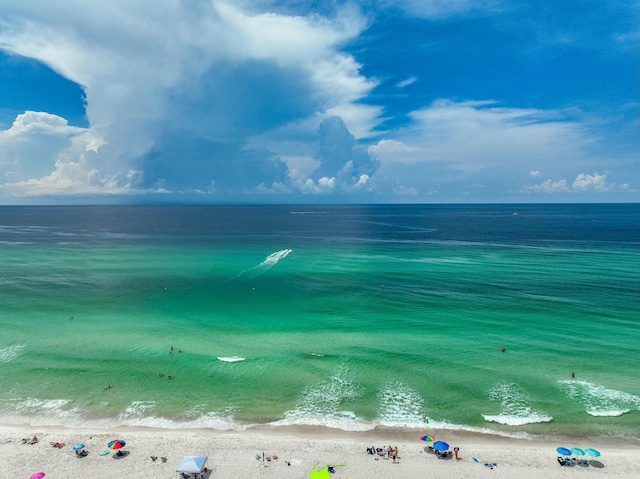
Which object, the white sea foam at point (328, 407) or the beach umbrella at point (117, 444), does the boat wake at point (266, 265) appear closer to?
the white sea foam at point (328, 407)

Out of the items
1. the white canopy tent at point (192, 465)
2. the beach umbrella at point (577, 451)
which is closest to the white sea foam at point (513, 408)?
the beach umbrella at point (577, 451)

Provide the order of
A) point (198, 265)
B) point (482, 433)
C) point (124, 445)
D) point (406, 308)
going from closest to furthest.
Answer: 1. point (124, 445)
2. point (482, 433)
3. point (406, 308)
4. point (198, 265)

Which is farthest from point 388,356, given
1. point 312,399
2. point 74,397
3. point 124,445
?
point 74,397

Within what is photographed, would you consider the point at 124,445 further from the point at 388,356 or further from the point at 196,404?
the point at 388,356

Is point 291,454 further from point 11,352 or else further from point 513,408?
point 11,352

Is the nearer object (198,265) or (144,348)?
(144,348)
